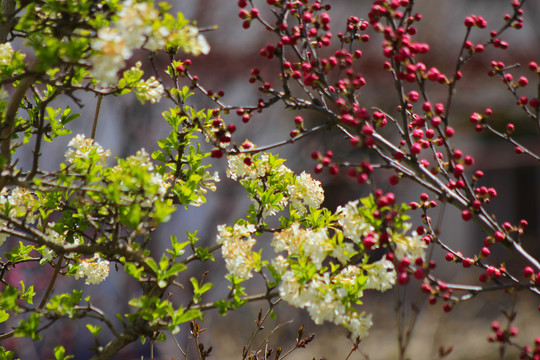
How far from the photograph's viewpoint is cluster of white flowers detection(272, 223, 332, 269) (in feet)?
A: 3.91

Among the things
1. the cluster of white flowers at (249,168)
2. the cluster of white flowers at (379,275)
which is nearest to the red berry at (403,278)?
the cluster of white flowers at (379,275)

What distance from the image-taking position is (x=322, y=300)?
3.87 feet

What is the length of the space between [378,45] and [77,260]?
4.55m

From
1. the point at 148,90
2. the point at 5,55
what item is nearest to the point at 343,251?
the point at 148,90

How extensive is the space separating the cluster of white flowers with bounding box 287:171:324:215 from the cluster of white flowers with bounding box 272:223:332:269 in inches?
9.7

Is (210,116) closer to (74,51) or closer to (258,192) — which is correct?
(258,192)

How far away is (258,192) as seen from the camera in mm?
1562

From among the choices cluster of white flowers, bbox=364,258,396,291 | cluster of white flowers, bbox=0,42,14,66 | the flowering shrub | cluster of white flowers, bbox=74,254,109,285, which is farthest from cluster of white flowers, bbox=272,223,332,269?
cluster of white flowers, bbox=0,42,14,66

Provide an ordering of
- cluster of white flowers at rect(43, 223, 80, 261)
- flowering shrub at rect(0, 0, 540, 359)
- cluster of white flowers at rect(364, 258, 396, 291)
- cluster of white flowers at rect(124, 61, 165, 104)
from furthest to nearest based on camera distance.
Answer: cluster of white flowers at rect(43, 223, 80, 261) < cluster of white flowers at rect(124, 61, 165, 104) < cluster of white flowers at rect(364, 258, 396, 291) < flowering shrub at rect(0, 0, 540, 359)

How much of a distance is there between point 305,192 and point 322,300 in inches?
17.3

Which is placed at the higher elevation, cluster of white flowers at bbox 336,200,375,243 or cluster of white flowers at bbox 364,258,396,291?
cluster of white flowers at bbox 336,200,375,243

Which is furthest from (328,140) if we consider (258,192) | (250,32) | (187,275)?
(258,192)

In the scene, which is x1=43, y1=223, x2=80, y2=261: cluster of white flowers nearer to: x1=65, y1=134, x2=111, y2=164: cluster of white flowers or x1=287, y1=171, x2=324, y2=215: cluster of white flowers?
x1=65, y1=134, x2=111, y2=164: cluster of white flowers

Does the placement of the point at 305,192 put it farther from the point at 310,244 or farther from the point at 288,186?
the point at 310,244
